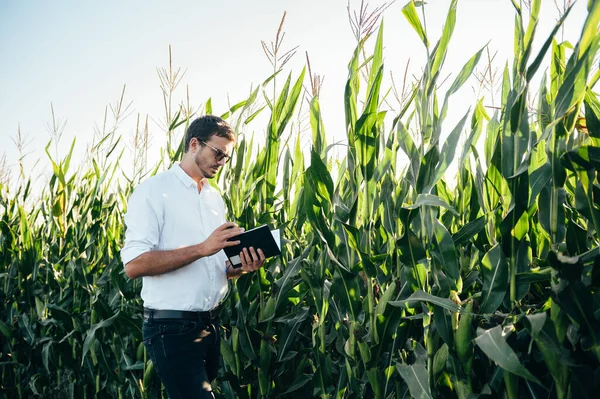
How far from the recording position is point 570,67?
1.38 m

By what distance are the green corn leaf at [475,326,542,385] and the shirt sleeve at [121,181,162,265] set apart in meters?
1.27

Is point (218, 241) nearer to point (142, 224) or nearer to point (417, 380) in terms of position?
point (142, 224)

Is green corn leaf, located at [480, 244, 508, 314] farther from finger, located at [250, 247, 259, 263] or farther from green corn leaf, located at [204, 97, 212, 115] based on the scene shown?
green corn leaf, located at [204, 97, 212, 115]

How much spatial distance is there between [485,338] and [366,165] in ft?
2.31

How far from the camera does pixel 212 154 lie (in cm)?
221

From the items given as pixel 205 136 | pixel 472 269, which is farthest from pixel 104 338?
pixel 472 269

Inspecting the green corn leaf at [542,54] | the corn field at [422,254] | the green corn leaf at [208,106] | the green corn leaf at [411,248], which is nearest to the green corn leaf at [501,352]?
the corn field at [422,254]

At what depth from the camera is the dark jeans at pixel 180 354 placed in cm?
202

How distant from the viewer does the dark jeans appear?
6.61 ft

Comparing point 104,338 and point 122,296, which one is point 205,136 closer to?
point 122,296

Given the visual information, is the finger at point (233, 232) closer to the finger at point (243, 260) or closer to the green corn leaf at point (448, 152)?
the finger at point (243, 260)

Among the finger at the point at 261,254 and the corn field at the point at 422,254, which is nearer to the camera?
the corn field at the point at 422,254

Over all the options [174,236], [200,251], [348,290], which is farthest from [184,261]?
[348,290]

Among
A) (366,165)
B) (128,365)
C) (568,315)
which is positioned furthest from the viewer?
(128,365)
